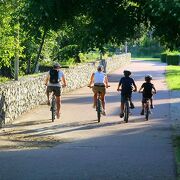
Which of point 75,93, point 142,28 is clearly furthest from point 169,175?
point 75,93

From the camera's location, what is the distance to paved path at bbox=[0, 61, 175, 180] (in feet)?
31.7

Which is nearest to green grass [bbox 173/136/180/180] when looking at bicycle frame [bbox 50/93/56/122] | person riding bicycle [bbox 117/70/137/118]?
person riding bicycle [bbox 117/70/137/118]

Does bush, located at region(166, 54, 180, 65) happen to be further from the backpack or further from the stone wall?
the backpack

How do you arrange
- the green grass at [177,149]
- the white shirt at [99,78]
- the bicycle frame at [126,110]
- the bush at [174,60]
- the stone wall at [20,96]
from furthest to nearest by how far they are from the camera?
the bush at [174,60] → the white shirt at [99,78] → the bicycle frame at [126,110] → the stone wall at [20,96] → the green grass at [177,149]

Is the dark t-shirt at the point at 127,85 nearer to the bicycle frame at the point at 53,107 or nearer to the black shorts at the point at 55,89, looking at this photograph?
the black shorts at the point at 55,89

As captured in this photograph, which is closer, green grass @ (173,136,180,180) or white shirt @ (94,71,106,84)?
green grass @ (173,136,180,180)

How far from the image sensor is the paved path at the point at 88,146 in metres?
9.65

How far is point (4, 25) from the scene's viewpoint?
69.1ft

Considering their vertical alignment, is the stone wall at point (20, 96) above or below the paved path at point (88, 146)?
above

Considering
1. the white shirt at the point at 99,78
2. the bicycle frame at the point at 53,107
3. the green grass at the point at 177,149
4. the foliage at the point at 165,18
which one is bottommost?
the green grass at the point at 177,149

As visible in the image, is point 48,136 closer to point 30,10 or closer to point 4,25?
point 30,10

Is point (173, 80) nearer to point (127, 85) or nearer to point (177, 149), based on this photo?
point (127, 85)

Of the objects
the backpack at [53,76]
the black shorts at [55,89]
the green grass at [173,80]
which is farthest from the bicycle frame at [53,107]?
the green grass at [173,80]

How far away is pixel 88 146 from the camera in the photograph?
13.0 metres
